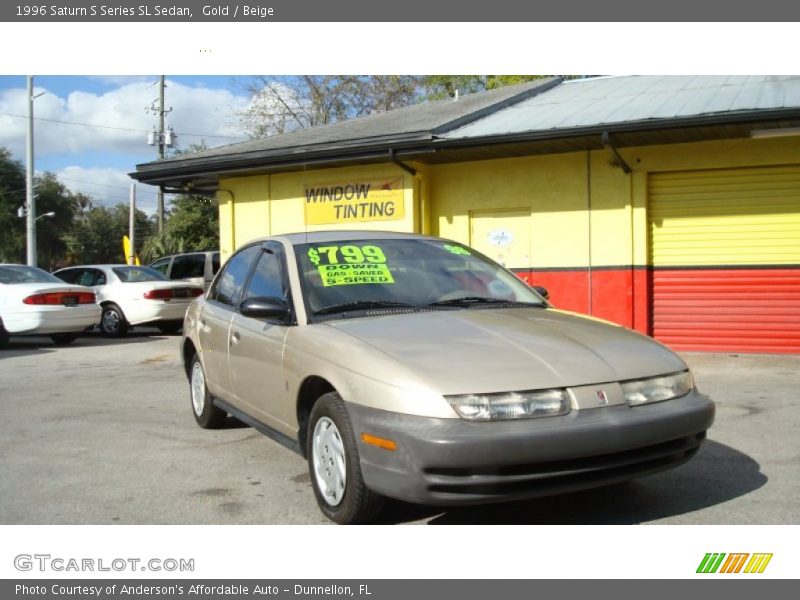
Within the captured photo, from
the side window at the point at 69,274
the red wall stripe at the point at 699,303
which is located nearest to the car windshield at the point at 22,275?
the side window at the point at 69,274

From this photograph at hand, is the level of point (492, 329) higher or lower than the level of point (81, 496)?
higher

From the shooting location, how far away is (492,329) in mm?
4074

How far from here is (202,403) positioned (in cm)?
642

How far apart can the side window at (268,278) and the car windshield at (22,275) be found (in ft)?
31.0

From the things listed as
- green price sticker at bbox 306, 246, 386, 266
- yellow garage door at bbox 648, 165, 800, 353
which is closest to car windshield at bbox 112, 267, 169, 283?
yellow garage door at bbox 648, 165, 800, 353

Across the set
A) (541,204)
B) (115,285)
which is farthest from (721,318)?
(115,285)

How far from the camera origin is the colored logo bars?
348 cm

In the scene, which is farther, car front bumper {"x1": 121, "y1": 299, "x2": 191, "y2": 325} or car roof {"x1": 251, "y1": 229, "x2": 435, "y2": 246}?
car front bumper {"x1": 121, "y1": 299, "x2": 191, "y2": 325}

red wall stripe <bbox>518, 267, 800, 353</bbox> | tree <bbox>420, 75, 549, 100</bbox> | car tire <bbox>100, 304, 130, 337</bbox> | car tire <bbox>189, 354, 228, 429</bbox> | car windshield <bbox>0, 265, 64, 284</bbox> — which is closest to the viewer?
car tire <bbox>189, 354, 228, 429</bbox>

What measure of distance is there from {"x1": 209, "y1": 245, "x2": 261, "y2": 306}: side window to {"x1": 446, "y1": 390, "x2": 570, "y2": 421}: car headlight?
8.51 ft

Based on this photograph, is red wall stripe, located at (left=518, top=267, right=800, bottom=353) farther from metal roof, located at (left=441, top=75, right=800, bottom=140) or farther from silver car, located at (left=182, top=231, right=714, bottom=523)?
silver car, located at (left=182, top=231, right=714, bottom=523)

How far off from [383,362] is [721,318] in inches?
339

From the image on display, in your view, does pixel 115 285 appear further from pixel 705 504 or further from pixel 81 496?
pixel 705 504

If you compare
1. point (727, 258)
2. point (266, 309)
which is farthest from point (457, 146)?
point (266, 309)
